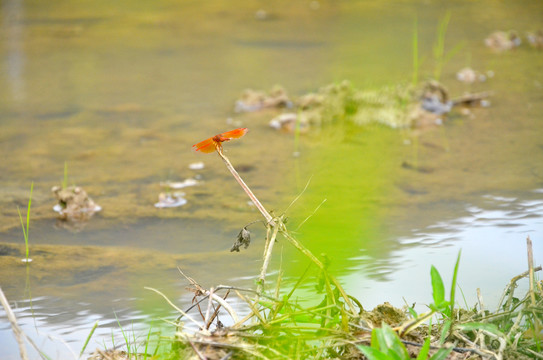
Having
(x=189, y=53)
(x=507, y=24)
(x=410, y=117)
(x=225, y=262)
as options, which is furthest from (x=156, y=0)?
(x=225, y=262)

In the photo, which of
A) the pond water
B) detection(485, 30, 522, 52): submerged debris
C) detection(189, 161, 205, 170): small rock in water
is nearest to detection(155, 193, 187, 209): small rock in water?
the pond water

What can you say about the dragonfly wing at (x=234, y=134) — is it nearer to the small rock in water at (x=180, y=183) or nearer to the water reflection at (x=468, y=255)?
the water reflection at (x=468, y=255)

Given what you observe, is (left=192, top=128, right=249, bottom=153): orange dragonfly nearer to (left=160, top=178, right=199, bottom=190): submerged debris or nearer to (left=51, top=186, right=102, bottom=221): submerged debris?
(left=51, top=186, right=102, bottom=221): submerged debris

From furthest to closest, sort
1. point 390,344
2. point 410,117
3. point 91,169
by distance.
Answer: point 410,117
point 91,169
point 390,344

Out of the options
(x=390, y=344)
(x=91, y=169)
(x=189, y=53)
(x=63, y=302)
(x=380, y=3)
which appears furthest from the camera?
(x=380, y=3)

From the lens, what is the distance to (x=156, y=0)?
6176 millimetres

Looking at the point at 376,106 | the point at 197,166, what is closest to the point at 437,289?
the point at 197,166

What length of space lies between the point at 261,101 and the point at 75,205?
59.0 inches

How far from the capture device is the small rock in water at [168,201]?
2.68 metres

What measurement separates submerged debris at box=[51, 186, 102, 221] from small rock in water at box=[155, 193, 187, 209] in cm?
23

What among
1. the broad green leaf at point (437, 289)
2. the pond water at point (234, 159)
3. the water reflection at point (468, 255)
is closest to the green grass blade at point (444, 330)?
the broad green leaf at point (437, 289)

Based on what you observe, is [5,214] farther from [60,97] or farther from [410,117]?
[410,117]

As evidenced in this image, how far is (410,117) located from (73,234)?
185 cm

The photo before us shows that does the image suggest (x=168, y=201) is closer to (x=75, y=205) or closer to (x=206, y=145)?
(x=75, y=205)
